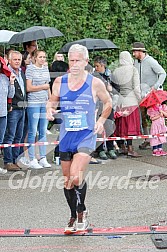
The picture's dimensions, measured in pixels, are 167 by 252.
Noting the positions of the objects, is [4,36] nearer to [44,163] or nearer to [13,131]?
[13,131]

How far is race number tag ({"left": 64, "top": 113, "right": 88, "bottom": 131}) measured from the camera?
267 inches

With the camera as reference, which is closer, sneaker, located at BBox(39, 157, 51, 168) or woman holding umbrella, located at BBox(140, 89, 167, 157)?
sneaker, located at BBox(39, 157, 51, 168)

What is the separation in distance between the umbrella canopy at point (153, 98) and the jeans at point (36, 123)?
2027mm

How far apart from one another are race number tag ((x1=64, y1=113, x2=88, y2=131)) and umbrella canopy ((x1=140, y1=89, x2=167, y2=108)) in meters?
4.75

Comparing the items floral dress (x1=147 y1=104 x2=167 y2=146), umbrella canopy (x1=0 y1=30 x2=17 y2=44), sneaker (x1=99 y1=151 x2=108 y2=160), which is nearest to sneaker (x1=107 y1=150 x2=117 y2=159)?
sneaker (x1=99 y1=151 x2=108 y2=160)

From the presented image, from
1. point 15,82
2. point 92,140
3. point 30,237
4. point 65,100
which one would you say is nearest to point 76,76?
point 65,100

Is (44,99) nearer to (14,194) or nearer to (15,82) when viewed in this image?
(15,82)

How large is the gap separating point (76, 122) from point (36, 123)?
146 inches

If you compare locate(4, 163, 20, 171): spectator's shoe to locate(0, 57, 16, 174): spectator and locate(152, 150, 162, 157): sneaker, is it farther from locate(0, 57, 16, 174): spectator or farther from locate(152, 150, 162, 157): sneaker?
locate(152, 150, 162, 157): sneaker

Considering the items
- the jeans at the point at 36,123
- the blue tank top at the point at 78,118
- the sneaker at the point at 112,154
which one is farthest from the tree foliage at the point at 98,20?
the blue tank top at the point at 78,118

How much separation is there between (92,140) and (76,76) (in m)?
0.72

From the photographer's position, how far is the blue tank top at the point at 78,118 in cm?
680

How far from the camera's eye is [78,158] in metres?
6.74

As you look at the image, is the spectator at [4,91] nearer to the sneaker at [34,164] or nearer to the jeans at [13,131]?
the jeans at [13,131]
